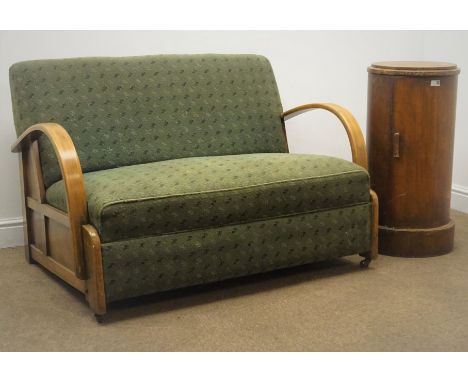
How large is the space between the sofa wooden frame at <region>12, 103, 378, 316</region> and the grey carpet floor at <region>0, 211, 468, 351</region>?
9 centimetres

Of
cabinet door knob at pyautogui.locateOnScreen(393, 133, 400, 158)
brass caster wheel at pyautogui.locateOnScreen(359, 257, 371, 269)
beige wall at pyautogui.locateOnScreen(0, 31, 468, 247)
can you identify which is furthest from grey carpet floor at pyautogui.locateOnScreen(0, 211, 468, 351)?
beige wall at pyautogui.locateOnScreen(0, 31, 468, 247)

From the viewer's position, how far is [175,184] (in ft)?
8.05

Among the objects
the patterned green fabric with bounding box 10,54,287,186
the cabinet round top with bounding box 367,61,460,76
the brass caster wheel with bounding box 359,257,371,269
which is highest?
the cabinet round top with bounding box 367,61,460,76

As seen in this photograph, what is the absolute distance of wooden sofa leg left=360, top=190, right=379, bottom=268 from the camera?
9.29 feet

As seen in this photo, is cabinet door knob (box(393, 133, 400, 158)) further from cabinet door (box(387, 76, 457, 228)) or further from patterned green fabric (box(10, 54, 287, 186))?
patterned green fabric (box(10, 54, 287, 186))

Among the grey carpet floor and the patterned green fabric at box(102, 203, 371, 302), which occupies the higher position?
the patterned green fabric at box(102, 203, 371, 302)

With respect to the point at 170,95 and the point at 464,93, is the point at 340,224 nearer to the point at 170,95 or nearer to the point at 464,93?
the point at 170,95

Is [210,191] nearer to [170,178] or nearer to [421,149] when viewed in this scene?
[170,178]

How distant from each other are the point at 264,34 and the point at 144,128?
3.10 feet

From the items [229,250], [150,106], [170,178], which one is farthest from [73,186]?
[150,106]

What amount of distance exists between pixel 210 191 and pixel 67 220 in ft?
1.62

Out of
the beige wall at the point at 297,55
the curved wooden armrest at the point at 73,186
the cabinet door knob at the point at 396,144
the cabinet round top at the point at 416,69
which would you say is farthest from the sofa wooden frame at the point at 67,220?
the beige wall at the point at 297,55

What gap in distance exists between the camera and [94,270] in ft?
7.61

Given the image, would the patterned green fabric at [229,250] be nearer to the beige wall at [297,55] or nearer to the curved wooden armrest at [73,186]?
the curved wooden armrest at [73,186]
